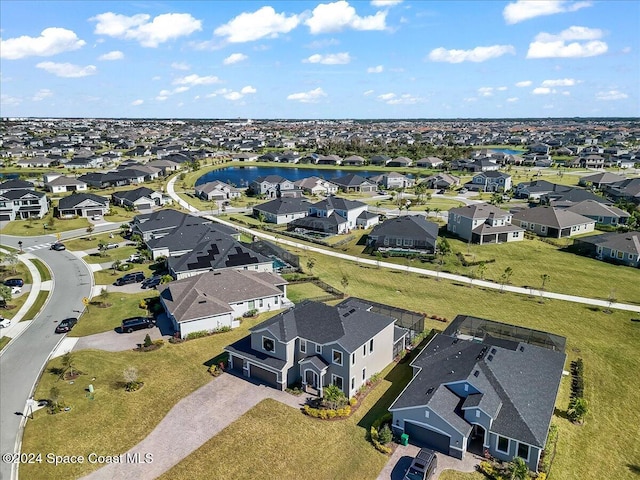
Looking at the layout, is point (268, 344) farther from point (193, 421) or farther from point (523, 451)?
point (523, 451)

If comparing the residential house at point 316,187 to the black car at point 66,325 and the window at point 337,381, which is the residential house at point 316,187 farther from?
the window at point 337,381

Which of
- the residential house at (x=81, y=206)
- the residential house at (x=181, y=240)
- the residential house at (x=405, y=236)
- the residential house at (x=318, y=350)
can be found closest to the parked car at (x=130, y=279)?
the residential house at (x=181, y=240)

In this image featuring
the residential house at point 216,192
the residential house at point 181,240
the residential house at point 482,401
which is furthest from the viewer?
the residential house at point 216,192

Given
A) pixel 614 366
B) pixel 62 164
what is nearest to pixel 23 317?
pixel 614 366

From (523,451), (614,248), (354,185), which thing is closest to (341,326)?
(523,451)

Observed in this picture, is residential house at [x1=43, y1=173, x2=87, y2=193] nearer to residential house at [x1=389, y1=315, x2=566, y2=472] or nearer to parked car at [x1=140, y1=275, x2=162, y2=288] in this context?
parked car at [x1=140, y1=275, x2=162, y2=288]

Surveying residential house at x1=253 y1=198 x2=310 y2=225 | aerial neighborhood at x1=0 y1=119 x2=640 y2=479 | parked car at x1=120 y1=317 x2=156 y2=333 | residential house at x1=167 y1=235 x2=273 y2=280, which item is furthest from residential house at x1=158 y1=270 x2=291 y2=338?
residential house at x1=253 y1=198 x2=310 y2=225
